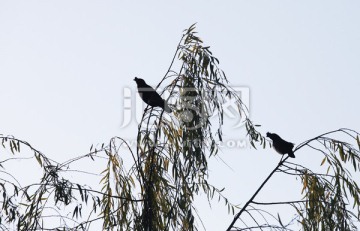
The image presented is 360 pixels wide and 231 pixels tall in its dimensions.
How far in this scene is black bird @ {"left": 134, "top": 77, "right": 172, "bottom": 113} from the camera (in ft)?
16.6

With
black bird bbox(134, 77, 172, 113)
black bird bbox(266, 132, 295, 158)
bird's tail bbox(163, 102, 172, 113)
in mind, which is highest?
black bird bbox(134, 77, 172, 113)

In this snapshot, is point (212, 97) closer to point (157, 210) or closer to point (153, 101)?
point (153, 101)

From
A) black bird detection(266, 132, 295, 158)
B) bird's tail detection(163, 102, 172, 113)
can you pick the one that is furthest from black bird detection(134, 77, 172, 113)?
black bird detection(266, 132, 295, 158)

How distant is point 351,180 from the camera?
503cm

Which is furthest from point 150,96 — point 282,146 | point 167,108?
point 282,146

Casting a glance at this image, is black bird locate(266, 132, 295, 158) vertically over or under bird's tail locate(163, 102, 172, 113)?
under

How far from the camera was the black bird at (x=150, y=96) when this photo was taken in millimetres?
5048

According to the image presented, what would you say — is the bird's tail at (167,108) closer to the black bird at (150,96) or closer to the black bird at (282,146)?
the black bird at (150,96)

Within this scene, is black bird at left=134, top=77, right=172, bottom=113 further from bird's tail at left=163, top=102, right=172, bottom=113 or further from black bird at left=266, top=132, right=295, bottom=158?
black bird at left=266, top=132, right=295, bottom=158

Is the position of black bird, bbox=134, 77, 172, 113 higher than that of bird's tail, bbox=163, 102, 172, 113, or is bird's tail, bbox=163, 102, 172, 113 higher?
black bird, bbox=134, 77, 172, 113

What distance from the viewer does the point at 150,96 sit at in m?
5.27

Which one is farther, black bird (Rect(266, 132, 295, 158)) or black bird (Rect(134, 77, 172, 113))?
black bird (Rect(266, 132, 295, 158))

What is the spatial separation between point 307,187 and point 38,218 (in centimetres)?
198

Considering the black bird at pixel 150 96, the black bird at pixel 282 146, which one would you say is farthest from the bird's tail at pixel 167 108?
the black bird at pixel 282 146
